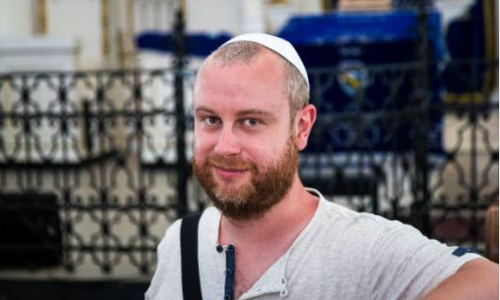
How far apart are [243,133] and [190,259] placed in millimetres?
336

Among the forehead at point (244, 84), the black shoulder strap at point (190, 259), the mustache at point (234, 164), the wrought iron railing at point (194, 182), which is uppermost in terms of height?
the forehead at point (244, 84)

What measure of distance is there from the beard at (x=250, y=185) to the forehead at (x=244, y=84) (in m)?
0.11

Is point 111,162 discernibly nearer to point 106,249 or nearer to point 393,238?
point 106,249

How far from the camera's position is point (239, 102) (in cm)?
159

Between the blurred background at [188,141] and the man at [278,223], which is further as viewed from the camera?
the blurred background at [188,141]

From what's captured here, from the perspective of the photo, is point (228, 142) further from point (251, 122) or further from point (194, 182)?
point (194, 182)

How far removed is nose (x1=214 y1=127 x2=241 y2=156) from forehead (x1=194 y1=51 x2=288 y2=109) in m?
0.05

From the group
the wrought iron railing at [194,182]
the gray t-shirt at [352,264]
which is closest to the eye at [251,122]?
the gray t-shirt at [352,264]

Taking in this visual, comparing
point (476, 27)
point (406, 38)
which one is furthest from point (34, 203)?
point (476, 27)

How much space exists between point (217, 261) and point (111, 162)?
9238 millimetres

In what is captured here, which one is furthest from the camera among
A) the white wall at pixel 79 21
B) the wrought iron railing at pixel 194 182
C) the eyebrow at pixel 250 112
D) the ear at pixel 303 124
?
the white wall at pixel 79 21

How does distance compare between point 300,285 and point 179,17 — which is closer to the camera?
point 300,285

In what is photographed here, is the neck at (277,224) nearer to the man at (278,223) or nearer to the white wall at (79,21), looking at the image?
the man at (278,223)

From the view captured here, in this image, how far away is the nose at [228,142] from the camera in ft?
5.25
